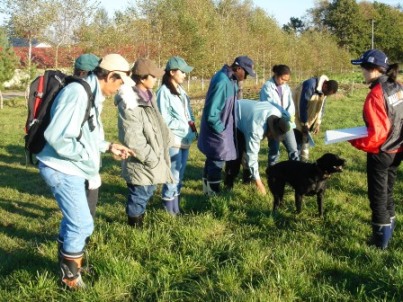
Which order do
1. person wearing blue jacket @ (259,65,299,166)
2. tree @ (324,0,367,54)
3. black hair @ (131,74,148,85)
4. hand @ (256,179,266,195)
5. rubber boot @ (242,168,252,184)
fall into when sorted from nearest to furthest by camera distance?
black hair @ (131,74,148,85) < hand @ (256,179,266,195) < rubber boot @ (242,168,252,184) < person wearing blue jacket @ (259,65,299,166) < tree @ (324,0,367,54)

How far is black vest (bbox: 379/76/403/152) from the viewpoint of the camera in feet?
12.3

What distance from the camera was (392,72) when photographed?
3.87 meters

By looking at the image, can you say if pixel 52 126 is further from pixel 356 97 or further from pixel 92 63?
pixel 356 97

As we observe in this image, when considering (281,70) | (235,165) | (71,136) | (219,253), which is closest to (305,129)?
(281,70)

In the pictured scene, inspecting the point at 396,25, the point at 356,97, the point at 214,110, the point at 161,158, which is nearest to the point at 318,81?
the point at 214,110

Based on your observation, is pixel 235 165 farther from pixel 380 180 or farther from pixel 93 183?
pixel 93 183

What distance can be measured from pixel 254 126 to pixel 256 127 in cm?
3

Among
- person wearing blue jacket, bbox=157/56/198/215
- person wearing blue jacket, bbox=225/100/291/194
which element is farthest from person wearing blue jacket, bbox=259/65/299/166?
person wearing blue jacket, bbox=157/56/198/215

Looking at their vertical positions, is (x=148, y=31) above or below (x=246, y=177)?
above

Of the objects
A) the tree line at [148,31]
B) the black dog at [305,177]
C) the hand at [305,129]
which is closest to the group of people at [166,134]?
the hand at [305,129]

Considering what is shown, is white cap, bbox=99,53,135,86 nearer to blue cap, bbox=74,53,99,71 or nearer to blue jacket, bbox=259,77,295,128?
blue cap, bbox=74,53,99,71

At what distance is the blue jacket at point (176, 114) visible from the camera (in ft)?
17.0

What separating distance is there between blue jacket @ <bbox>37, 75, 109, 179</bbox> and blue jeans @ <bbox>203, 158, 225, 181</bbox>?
2589 millimetres

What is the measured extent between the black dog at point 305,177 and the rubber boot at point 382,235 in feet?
3.34
